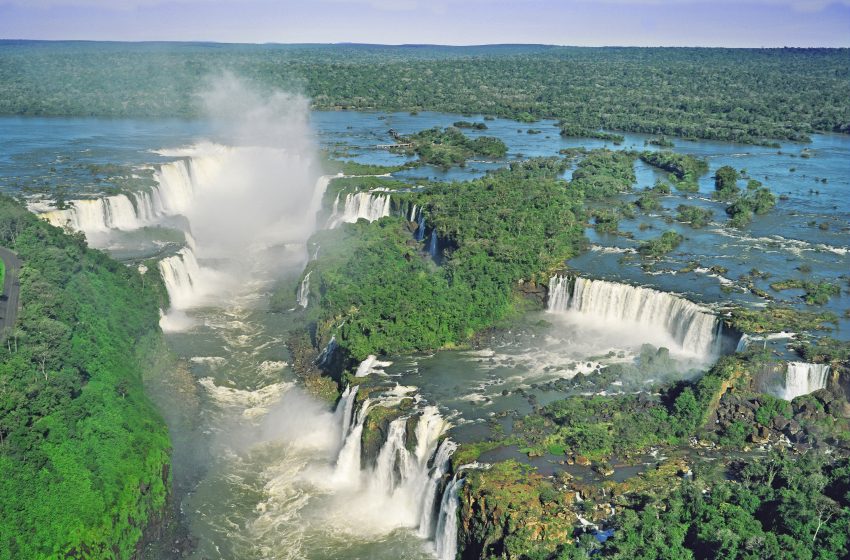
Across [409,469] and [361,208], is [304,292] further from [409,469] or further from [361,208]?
[409,469]

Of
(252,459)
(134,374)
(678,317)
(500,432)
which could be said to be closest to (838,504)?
(500,432)

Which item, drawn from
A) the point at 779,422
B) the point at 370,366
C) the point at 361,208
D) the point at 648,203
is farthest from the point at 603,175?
the point at 779,422

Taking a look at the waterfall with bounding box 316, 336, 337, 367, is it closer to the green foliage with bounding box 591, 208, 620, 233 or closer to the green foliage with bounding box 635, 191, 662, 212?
the green foliage with bounding box 591, 208, 620, 233

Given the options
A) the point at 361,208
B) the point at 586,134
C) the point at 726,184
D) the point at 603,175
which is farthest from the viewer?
the point at 586,134

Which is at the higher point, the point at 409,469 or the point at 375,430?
the point at 375,430

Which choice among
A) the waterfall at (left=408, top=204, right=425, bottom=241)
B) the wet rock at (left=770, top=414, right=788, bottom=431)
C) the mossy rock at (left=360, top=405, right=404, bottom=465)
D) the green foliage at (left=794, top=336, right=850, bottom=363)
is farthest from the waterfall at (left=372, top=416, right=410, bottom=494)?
the waterfall at (left=408, top=204, right=425, bottom=241)

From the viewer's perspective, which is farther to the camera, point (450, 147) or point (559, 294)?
point (450, 147)

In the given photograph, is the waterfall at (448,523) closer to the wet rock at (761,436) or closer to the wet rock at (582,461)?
the wet rock at (582,461)
